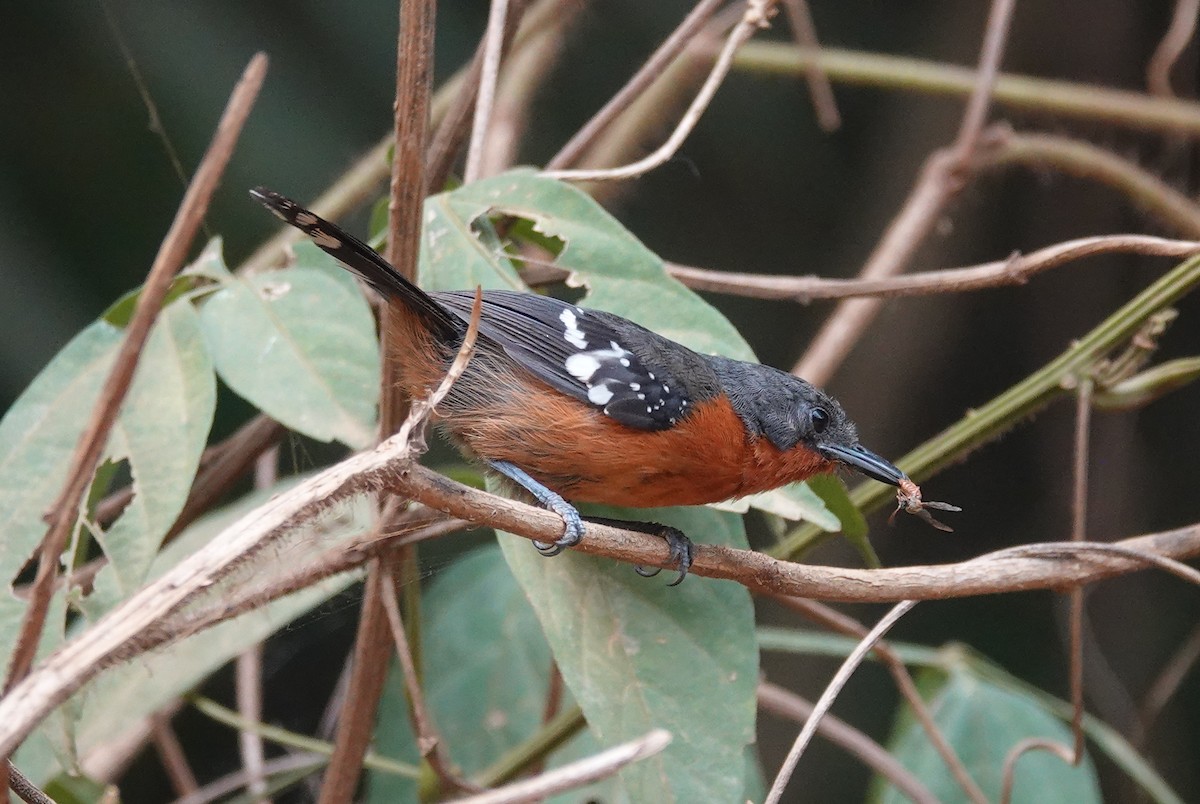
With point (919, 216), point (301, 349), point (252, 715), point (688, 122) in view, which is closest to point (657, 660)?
point (301, 349)

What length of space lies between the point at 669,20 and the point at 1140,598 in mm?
2857

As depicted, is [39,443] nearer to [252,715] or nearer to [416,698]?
[416,698]

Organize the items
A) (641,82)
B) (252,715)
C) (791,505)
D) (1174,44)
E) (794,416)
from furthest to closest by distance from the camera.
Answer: (1174,44) < (252,715) < (794,416) < (641,82) < (791,505)

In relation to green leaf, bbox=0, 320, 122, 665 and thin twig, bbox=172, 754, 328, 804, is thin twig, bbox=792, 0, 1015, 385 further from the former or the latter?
green leaf, bbox=0, 320, 122, 665

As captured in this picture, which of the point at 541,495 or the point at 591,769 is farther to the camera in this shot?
the point at 541,495

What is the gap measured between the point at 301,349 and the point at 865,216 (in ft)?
10.2

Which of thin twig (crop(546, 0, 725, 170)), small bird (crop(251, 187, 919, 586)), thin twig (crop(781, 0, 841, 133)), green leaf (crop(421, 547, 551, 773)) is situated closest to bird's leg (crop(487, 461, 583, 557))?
small bird (crop(251, 187, 919, 586))

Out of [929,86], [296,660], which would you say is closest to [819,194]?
[929,86]

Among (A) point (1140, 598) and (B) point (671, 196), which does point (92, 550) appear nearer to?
(B) point (671, 196)

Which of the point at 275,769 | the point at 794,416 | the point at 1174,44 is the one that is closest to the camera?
the point at 794,416

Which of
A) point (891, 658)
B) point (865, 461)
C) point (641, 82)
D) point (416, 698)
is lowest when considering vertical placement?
point (416, 698)

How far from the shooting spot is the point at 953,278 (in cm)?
212

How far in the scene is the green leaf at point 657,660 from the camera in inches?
68.4

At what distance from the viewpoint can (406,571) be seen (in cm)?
207
